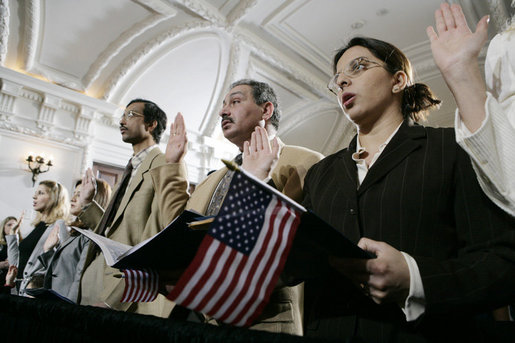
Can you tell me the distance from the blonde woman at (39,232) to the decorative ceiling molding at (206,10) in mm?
3398

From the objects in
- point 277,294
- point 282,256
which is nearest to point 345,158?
point 277,294

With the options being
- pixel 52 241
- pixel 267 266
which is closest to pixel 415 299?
pixel 267 266

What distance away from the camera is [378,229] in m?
0.86

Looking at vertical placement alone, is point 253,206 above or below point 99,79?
below

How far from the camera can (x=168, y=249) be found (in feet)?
2.68

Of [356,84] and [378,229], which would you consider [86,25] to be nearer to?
[356,84]

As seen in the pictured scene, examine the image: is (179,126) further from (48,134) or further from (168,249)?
(48,134)

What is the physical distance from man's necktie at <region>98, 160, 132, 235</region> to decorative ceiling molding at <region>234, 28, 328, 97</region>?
476 cm

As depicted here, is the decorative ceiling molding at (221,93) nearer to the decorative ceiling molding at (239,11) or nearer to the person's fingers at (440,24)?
the decorative ceiling molding at (239,11)

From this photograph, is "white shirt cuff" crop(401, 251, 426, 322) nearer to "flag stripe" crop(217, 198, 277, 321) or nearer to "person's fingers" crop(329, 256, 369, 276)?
"person's fingers" crop(329, 256, 369, 276)

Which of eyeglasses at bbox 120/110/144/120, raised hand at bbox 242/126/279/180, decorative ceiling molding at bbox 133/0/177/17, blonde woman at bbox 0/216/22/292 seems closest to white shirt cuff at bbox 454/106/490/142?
raised hand at bbox 242/126/279/180

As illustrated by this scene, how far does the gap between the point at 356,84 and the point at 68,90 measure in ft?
19.8

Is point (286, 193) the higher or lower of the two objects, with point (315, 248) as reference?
higher

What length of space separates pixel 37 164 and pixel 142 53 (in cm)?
252
